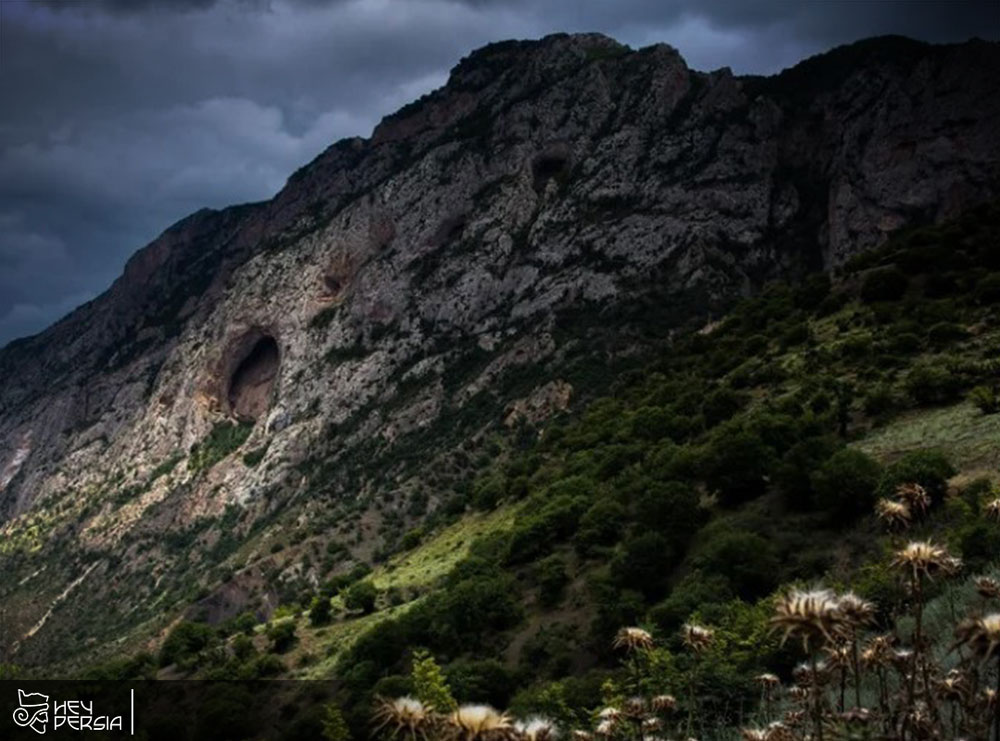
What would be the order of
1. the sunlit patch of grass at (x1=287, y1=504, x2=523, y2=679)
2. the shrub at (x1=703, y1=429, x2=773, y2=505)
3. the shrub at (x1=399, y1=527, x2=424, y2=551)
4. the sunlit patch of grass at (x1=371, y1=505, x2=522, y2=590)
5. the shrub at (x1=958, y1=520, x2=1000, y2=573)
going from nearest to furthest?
the shrub at (x1=958, y1=520, x2=1000, y2=573) < the shrub at (x1=703, y1=429, x2=773, y2=505) < the sunlit patch of grass at (x1=287, y1=504, x2=523, y2=679) < the sunlit patch of grass at (x1=371, y1=505, x2=522, y2=590) < the shrub at (x1=399, y1=527, x2=424, y2=551)

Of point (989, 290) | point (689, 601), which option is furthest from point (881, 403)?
point (689, 601)

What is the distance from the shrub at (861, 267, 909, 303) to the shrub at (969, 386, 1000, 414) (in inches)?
906

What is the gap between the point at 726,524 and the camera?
3506 cm

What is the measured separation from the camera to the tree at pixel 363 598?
59.0m

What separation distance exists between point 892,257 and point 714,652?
5134cm

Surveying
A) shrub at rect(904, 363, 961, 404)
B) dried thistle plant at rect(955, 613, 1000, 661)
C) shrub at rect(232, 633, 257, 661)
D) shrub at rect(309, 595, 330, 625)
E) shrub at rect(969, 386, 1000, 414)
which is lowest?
shrub at rect(232, 633, 257, 661)

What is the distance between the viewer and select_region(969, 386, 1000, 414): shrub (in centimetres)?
3266

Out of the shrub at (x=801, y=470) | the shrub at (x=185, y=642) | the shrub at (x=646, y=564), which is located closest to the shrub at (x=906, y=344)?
the shrub at (x=801, y=470)

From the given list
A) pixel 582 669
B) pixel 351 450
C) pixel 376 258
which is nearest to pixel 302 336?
pixel 376 258

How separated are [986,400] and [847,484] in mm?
8203

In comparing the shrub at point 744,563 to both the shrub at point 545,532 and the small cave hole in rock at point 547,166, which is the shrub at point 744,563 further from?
the small cave hole in rock at point 547,166

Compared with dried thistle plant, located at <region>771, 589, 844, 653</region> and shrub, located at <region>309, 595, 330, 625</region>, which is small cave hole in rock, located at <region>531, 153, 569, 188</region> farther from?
dried thistle plant, located at <region>771, 589, 844, 653</region>

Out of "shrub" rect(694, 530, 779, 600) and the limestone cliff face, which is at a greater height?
the limestone cliff face

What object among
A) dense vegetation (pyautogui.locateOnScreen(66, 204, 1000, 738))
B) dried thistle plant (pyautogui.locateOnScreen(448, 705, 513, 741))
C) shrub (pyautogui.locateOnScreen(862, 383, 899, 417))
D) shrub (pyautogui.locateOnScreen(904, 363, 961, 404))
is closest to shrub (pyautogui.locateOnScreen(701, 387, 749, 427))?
dense vegetation (pyautogui.locateOnScreen(66, 204, 1000, 738))
